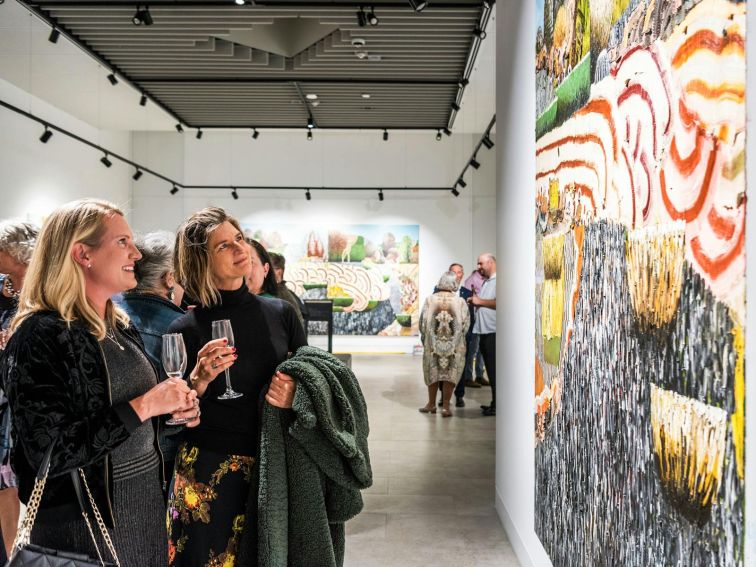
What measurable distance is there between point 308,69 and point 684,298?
773cm

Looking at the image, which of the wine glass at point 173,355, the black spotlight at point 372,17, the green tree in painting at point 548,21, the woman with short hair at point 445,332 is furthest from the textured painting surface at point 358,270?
the wine glass at point 173,355

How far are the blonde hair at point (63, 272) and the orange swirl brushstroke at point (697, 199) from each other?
4.77 ft

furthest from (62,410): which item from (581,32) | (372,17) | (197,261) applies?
(372,17)

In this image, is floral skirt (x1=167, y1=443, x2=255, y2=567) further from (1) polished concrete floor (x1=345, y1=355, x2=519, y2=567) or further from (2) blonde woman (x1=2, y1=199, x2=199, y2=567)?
A: (1) polished concrete floor (x1=345, y1=355, x2=519, y2=567)

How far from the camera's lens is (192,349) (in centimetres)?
221

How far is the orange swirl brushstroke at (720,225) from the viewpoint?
1.26 metres

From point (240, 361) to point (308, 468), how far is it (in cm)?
42

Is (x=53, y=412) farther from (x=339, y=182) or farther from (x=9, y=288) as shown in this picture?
(x=339, y=182)

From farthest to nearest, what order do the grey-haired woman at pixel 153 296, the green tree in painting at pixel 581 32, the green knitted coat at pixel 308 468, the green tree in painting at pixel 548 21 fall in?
1. the green tree in painting at pixel 548 21
2. the grey-haired woman at pixel 153 296
3. the green tree in painting at pixel 581 32
4. the green knitted coat at pixel 308 468

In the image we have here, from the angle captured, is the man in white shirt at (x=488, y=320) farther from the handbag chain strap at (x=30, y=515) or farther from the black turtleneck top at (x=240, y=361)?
the handbag chain strap at (x=30, y=515)

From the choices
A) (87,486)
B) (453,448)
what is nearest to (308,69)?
(453,448)

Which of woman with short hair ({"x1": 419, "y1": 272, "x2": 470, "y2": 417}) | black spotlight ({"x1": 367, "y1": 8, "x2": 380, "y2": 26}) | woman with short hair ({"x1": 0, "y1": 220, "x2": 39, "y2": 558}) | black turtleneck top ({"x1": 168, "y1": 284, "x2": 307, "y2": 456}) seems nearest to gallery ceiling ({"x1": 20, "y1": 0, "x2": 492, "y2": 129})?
black spotlight ({"x1": 367, "y1": 8, "x2": 380, "y2": 26})

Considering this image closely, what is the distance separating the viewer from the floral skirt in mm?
2111

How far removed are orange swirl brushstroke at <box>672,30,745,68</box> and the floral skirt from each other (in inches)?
67.3
